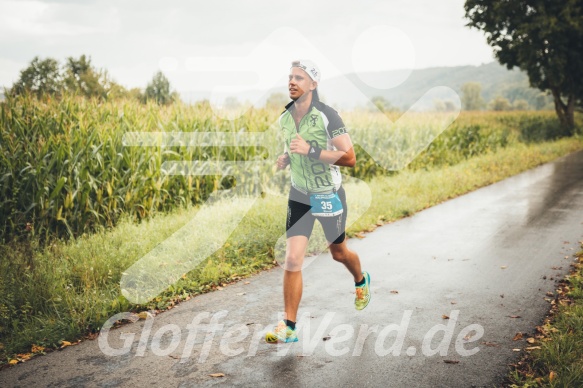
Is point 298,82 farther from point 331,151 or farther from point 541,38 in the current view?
point 541,38

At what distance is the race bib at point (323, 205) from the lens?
14.1 feet

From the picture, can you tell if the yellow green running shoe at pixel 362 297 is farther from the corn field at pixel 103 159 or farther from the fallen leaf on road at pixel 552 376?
the corn field at pixel 103 159

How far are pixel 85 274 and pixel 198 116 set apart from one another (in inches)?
236

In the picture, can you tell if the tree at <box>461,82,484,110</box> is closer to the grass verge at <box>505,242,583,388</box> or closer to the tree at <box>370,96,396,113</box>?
the tree at <box>370,96,396,113</box>

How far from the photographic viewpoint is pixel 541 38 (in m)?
28.2

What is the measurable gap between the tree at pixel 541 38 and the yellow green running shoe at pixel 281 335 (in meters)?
29.2

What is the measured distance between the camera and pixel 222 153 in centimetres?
1082

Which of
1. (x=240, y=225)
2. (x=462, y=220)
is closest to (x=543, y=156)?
(x=462, y=220)

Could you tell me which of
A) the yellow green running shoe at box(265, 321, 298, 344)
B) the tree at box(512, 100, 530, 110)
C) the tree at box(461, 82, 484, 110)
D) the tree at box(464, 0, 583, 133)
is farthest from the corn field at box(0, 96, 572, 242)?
the tree at box(461, 82, 484, 110)

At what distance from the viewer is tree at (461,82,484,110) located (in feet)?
430

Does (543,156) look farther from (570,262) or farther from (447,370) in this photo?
(447,370)

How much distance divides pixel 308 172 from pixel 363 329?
1547mm

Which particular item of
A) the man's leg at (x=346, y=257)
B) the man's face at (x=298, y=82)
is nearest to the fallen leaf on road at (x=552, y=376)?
the man's leg at (x=346, y=257)

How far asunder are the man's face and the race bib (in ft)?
2.89
